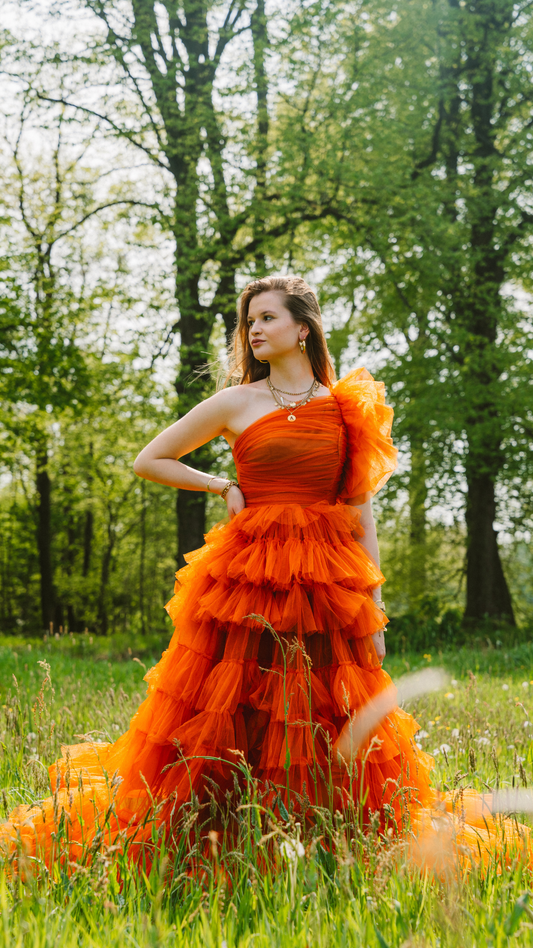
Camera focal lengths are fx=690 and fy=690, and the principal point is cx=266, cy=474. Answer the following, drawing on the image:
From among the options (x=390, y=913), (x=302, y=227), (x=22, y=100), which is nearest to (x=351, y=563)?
(x=390, y=913)

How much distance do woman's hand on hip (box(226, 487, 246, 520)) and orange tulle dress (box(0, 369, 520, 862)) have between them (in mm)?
35

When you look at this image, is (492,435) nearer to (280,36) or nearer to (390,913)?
(280,36)

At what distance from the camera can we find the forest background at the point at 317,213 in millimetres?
10766

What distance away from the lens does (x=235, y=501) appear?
3084 millimetres

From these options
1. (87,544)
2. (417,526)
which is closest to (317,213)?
(417,526)

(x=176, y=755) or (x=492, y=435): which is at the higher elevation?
(x=492, y=435)

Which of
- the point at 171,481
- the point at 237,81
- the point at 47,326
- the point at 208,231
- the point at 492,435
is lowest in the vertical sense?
the point at 171,481

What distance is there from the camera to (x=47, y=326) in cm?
1214

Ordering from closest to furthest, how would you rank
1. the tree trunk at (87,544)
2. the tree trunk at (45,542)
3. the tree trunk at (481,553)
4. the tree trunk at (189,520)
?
the tree trunk at (189,520), the tree trunk at (481,553), the tree trunk at (45,542), the tree trunk at (87,544)

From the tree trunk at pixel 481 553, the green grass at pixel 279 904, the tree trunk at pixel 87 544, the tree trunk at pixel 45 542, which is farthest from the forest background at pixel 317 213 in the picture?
the tree trunk at pixel 87 544

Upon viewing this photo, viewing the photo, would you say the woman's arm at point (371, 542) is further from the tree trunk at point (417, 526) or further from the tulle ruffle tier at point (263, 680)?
the tree trunk at point (417, 526)

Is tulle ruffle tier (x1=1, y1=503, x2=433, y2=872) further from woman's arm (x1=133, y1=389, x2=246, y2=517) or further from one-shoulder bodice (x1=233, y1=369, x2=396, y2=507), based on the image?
woman's arm (x1=133, y1=389, x2=246, y2=517)

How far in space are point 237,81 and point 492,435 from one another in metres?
7.05

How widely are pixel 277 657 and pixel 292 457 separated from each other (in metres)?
0.84
